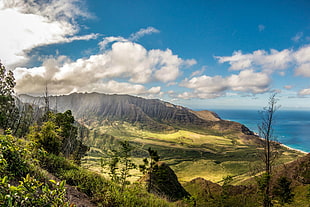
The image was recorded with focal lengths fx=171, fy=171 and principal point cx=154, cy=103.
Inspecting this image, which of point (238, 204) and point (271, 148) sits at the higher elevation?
point (271, 148)

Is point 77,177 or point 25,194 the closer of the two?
point 25,194

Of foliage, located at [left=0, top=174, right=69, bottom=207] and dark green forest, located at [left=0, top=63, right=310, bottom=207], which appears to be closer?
foliage, located at [left=0, top=174, right=69, bottom=207]

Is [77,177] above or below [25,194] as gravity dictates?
below

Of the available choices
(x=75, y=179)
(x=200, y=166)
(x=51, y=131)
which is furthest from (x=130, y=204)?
(x=200, y=166)

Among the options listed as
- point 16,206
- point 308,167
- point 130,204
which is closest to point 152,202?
point 130,204

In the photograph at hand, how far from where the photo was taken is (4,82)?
26250mm

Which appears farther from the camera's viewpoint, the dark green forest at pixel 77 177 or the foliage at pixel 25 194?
the dark green forest at pixel 77 177

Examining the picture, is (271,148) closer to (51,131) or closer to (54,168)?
(54,168)

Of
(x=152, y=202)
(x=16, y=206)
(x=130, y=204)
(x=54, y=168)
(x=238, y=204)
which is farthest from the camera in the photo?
(x=238, y=204)

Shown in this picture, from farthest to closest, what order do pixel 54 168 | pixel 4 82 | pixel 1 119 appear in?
pixel 4 82
pixel 1 119
pixel 54 168

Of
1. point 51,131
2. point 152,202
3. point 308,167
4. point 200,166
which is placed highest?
point 51,131

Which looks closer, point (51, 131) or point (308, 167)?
point (51, 131)

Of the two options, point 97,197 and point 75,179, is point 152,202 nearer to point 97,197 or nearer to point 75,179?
point 97,197

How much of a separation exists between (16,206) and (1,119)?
90.7ft
